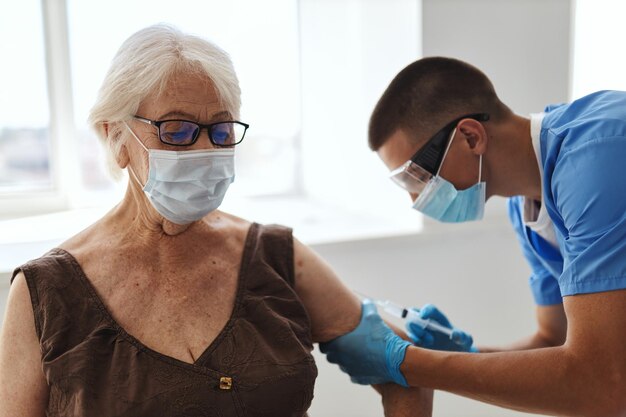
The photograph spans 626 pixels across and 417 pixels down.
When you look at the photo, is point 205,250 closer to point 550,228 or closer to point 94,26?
point 550,228

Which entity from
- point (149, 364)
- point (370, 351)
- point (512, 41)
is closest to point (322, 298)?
point (370, 351)

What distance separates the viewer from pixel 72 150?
2383 mm

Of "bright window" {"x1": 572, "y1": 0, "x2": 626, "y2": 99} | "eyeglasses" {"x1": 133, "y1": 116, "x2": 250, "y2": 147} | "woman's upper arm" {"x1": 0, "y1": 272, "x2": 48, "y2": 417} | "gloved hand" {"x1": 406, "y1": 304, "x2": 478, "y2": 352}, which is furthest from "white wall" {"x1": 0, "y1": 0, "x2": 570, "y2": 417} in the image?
"woman's upper arm" {"x1": 0, "y1": 272, "x2": 48, "y2": 417}

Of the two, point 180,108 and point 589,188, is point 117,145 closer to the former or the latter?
point 180,108

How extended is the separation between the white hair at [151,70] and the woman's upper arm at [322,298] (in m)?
0.43

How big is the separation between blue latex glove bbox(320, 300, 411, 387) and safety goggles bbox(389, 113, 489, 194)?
1.15 ft

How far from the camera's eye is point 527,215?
1.73 metres

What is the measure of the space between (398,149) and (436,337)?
1.73 ft

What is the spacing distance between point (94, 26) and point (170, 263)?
131cm

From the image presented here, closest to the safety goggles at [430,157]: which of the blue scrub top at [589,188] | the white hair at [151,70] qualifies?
the blue scrub top at [589,188]

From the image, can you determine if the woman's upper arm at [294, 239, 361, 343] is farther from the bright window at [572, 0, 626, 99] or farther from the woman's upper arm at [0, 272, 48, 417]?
the bright window at [572, 0, 626, 99]

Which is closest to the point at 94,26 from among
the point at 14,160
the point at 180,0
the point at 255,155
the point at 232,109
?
the point at 180,0

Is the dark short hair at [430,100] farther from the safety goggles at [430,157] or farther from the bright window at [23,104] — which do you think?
the bright window at [23,104]

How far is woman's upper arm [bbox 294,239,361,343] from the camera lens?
5.21 ft
